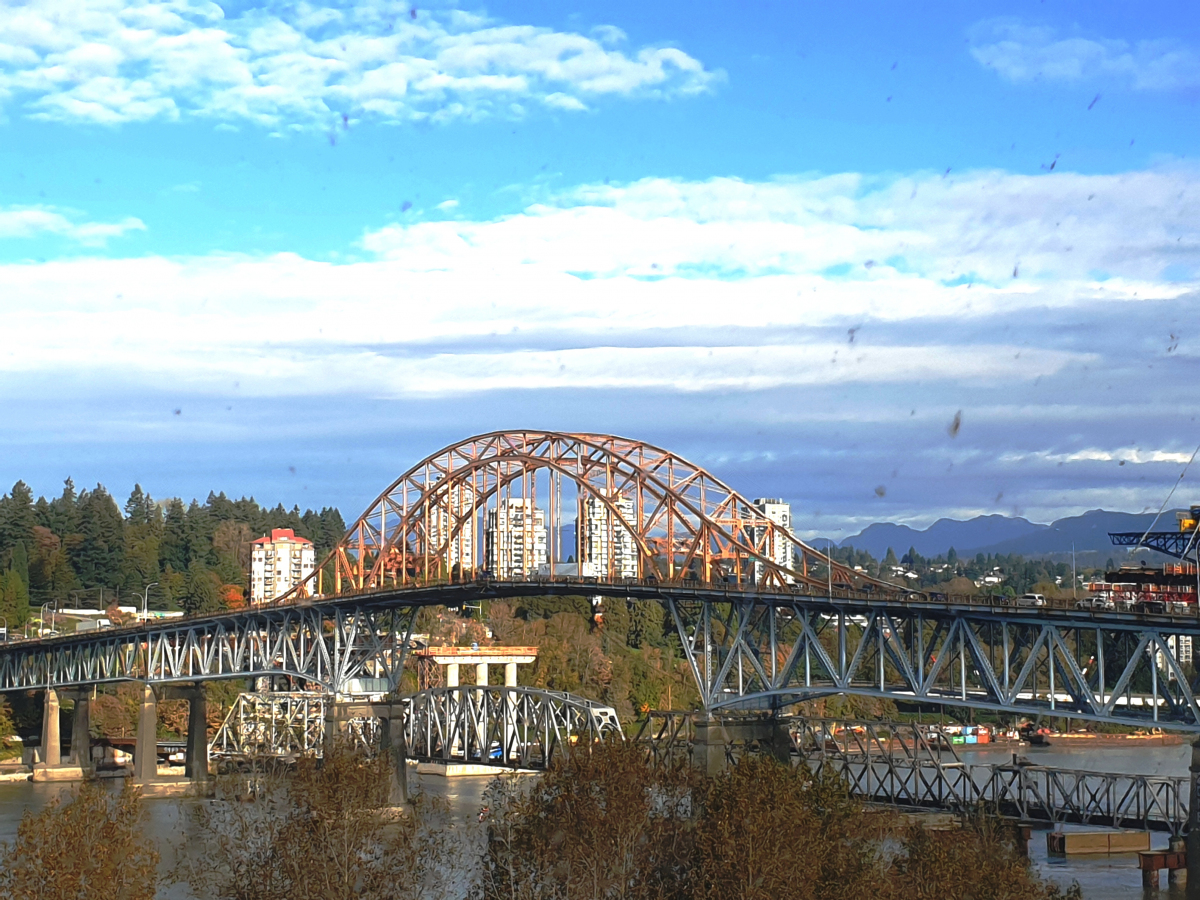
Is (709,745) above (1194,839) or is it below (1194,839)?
above

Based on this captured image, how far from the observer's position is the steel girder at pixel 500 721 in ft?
300

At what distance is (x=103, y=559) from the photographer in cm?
17412

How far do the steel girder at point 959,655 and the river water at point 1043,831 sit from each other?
7092 mm

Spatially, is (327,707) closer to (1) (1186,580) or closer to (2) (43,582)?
(1) (1186,580)

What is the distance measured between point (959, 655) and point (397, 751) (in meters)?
42.5

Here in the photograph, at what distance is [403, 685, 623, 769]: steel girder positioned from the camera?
91.3m

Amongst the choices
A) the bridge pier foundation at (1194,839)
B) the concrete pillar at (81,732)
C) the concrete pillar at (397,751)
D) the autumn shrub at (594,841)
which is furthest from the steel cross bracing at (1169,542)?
the concrete pillar at (81,732)

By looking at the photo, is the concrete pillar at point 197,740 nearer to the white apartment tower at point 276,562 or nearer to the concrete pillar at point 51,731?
the concrete pillar at point 51,731

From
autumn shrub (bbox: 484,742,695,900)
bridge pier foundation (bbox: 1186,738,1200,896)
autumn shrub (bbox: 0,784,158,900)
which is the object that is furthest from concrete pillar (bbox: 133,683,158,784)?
bridge pier foundation (bbox: 1186,738,1200,896)

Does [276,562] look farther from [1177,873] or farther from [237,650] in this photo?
[1177,873]

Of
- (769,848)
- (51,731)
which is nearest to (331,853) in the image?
(769,848)

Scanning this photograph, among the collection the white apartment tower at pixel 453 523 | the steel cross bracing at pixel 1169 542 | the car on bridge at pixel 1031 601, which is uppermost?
the white apartment tower at pixel 453 523

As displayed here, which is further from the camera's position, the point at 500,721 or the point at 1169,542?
the point at 500,721

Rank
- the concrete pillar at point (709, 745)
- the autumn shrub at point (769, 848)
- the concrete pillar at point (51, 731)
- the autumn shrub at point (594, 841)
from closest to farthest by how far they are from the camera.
Result: 1. the autumn shrub at point (769, 848)
2. the autumn shrub at point (594, 841)
3. the concrete pillar at point (709, 745)
4. the concrete pillar at point (51, 731)
